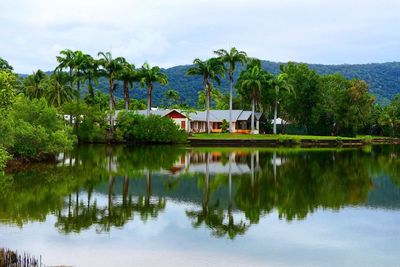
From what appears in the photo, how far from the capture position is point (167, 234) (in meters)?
21.6

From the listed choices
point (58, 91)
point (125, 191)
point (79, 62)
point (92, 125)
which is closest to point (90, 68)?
point (79, 62)

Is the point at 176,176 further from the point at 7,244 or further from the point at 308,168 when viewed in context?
the point at 7,244

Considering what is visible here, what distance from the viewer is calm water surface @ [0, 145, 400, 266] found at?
1856cm

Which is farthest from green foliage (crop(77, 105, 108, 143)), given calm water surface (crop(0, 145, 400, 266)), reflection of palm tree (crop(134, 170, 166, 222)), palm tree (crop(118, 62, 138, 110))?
reflection of palm tree (crop(134, 170, 166, 222))

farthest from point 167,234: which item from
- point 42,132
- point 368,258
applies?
point 42,132

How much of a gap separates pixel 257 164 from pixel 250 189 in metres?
16.9

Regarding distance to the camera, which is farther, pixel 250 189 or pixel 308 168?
pixel 308 168

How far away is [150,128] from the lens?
83.3 m

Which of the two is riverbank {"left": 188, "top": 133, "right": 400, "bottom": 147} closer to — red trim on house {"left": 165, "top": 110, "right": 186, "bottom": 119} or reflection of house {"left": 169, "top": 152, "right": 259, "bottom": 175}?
red trim on house {"left": 165, "top": 110, "right": 186, "bottom": 119}

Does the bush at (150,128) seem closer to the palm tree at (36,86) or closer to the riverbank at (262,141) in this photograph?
the riverbank at (262,141)

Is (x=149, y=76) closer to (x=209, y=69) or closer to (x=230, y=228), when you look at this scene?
(x=209, y=69)

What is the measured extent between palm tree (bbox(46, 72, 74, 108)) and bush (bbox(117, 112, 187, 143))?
34.5ft

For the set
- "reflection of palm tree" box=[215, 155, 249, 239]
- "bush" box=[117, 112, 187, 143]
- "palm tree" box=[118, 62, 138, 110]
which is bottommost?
"reflection of palm tree" box=[215, 155, 249, 239]

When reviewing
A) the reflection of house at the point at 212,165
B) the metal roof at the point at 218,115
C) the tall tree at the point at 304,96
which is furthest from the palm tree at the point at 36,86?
the tall tree at the point at 304,96
